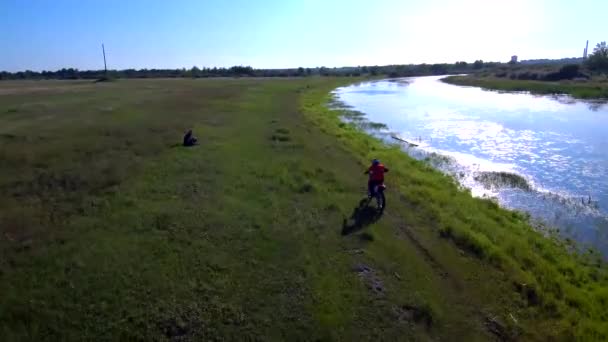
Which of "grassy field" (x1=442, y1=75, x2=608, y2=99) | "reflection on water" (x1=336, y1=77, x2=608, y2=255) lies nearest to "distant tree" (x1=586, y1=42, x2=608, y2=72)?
"grassy field" (x1=442, y1=75, x2=608, y2=99)

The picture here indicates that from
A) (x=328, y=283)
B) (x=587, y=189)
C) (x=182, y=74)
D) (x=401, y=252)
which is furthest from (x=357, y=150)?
(x=182, y=74)

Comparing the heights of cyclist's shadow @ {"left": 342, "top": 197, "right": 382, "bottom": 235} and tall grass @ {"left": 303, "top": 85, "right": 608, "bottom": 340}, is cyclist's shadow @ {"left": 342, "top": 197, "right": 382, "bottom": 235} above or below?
above

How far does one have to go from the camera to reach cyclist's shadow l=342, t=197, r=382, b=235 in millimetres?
13620

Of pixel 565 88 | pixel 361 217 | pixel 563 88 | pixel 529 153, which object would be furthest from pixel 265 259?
pixel 563 88

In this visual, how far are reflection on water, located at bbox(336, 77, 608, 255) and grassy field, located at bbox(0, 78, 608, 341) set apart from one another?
85.5 inches

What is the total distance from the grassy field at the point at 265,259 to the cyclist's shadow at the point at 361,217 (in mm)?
69

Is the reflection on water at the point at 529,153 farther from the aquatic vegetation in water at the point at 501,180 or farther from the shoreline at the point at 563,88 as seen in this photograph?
the shoreline at the point at 563,88

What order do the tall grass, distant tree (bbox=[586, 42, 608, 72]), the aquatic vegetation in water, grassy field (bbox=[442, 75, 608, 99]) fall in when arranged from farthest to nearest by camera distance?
distant tree (bbox=[586, 42, 608, 72]) < grassy field (bbox=[442, 75, 608, 99]) < the aquatic vegetation in water < the tall grass

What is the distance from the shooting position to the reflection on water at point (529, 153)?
17355 millimetres

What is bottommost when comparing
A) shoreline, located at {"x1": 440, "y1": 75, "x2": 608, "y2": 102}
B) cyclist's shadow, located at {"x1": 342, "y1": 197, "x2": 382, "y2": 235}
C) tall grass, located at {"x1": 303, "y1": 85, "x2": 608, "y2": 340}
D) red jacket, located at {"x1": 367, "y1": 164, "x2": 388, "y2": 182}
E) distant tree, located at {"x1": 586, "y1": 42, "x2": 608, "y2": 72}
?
tall grass, located at {"x1": 303, "y1": 85, "x2": 608, "y2": 340}

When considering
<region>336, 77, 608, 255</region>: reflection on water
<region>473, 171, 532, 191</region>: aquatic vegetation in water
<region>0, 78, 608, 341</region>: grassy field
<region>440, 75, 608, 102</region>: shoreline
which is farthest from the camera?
<region>440, 75, 608, 102</region>: shoreline

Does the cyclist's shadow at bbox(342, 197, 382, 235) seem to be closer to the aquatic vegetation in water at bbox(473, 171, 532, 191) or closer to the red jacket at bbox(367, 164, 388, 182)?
the red jacket at bbox(367, 164, 388, 182)

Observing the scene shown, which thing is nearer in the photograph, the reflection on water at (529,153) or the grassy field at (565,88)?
the reflection on water at (529,153)

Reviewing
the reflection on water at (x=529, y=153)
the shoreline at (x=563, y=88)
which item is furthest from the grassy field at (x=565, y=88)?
the reflection on water at (x=529, y=153)
